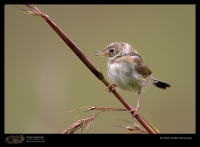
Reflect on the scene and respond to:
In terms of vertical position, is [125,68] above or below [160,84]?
above

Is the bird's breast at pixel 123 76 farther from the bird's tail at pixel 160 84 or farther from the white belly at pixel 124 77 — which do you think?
the bird's tail at pixel 160 84

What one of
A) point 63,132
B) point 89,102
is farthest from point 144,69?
point 63,132

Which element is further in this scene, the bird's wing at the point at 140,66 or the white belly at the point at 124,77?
the bird's wing at the point at 140,66

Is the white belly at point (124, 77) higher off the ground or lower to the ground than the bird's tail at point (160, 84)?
higher

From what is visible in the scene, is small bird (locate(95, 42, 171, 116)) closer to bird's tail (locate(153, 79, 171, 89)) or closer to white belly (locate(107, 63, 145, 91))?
white belly (locate(107, 63, 145, 91))

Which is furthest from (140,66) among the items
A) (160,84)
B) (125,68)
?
(160,84)
